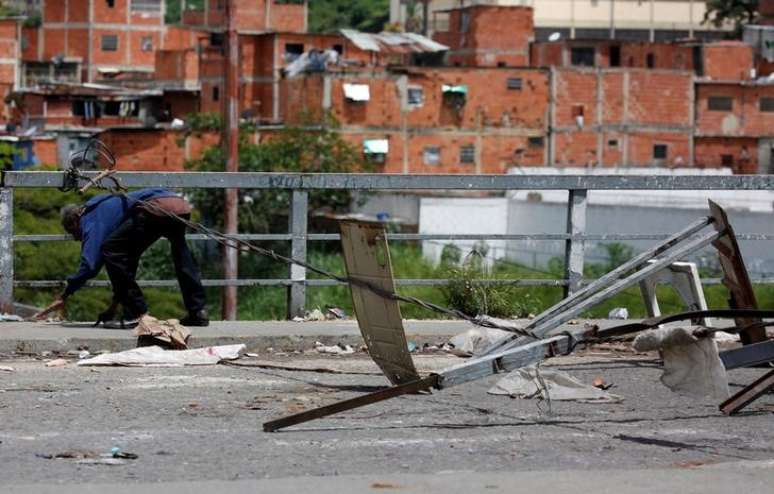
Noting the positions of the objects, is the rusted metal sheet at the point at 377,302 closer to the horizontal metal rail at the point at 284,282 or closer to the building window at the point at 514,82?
the horizontal metal rail at the point at 284,282

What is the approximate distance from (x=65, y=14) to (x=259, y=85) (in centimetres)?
3489

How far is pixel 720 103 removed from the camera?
266 ft

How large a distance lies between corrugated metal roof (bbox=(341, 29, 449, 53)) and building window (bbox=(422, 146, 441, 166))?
25.1 feet

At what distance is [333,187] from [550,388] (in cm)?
348

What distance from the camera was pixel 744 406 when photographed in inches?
303

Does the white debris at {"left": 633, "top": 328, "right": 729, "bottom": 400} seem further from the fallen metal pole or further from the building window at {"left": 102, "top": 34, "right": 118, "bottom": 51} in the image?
the building window at {"left": 102, "top": 34, "right": 118, "bottom": 51}

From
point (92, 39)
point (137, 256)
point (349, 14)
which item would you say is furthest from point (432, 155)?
point (349, 14)

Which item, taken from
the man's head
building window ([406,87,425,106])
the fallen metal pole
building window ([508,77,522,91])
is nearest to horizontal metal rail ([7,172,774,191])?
the man's head

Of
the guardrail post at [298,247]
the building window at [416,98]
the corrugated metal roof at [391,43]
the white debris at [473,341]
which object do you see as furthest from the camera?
the corrugated metal roof at [391,43]

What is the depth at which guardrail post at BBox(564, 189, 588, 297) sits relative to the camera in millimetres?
11688

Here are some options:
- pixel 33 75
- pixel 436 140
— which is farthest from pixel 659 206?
pixel 33 75

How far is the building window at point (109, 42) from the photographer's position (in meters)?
112

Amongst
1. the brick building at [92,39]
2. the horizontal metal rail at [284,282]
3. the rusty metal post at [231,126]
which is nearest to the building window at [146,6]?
the brick building at [92,39]

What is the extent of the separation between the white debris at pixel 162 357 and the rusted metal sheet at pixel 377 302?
1760mm
